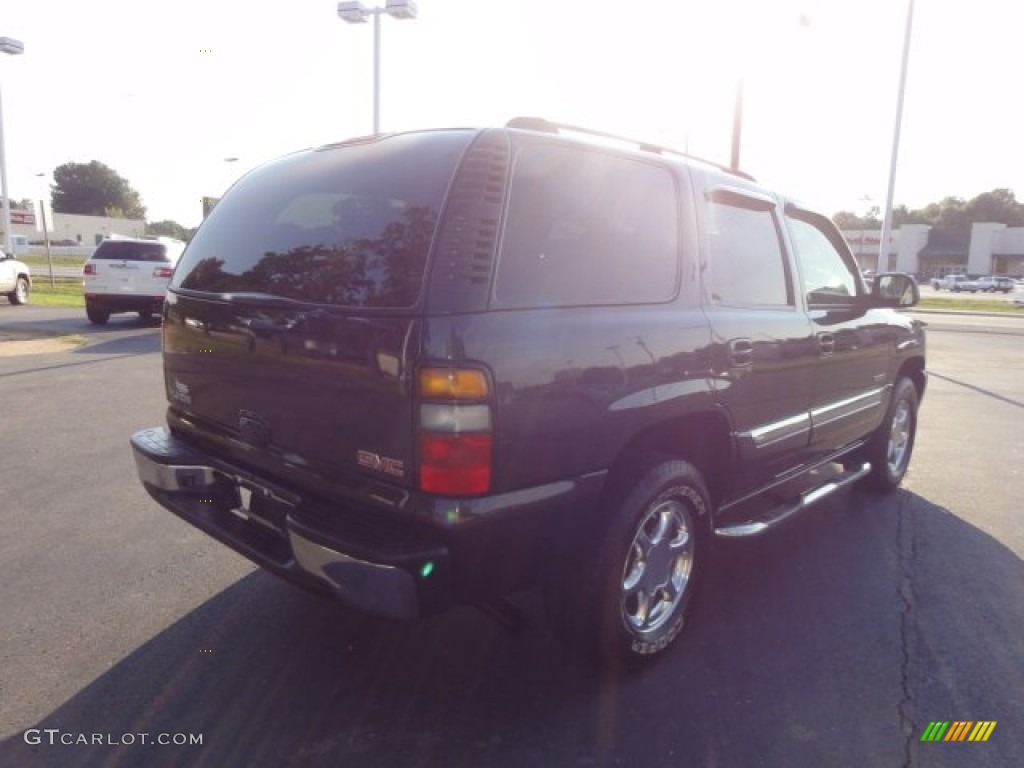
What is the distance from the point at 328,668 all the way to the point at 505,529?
107cm

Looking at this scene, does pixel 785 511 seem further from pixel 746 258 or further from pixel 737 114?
pixel 737 114

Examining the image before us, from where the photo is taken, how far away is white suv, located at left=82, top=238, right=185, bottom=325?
13461 mm

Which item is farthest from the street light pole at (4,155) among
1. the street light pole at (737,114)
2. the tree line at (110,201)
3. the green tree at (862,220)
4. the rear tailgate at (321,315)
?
the green tree at (862,220)

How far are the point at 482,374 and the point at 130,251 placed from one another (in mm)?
13859

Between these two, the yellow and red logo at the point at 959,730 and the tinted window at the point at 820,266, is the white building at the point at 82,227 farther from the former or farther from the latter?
the yellow and red logo at the point at 959,730

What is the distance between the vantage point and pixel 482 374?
85.5 inches

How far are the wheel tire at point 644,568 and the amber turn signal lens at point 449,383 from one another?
792 mm

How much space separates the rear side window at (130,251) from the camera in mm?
13609

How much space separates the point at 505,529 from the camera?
2.29 meters

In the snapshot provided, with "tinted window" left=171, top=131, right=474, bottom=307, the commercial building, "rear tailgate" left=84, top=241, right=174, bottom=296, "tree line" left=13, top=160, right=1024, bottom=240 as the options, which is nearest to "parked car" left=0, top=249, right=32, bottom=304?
"rear tailgate" left=84, top=241, right=174, bottom=296

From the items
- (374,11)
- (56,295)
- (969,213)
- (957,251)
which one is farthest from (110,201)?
(969,213)

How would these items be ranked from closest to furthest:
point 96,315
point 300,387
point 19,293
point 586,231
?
point 300,387, point 586,231, point 96,315, point 19,293

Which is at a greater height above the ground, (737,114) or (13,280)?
(737,114)

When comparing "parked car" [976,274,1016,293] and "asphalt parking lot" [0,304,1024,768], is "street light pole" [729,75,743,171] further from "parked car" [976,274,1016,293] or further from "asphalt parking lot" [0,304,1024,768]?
"parked car" [976,274,1016,293]
